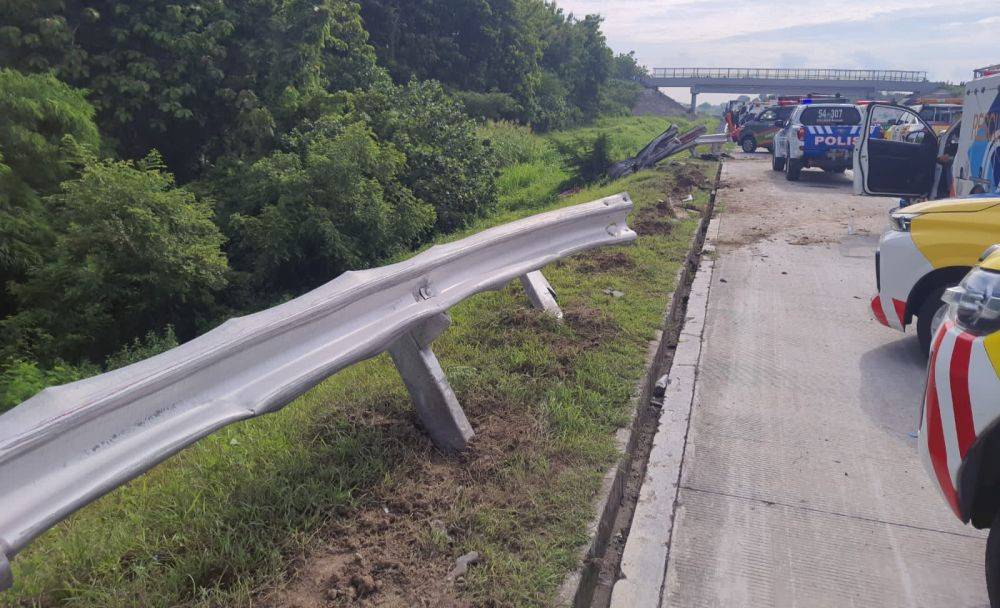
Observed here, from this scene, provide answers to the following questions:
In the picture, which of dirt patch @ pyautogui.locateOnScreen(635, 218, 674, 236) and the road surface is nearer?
the road surface

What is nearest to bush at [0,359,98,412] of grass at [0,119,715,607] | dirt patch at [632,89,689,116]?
grass at [0,119,715,607]

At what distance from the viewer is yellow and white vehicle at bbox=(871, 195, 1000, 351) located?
502 cm

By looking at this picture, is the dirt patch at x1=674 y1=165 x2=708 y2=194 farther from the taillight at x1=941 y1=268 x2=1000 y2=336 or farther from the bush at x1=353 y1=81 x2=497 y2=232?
the taillight at x1=941 y1=268 x2=1000 y2=336

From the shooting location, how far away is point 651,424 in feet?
15.6

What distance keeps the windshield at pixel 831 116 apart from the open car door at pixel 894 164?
6.77 metres

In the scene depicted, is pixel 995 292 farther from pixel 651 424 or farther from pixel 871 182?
pixel 871 182

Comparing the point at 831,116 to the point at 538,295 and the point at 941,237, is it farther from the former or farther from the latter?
the point at 538,295

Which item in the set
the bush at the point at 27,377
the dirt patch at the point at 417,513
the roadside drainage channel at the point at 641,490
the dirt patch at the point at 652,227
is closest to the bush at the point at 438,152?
the dirt patch at the point at 652,227

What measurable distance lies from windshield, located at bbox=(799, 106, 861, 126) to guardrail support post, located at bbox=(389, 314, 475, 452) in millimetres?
15558

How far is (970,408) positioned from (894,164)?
343 inches

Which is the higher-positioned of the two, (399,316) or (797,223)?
(399,316)

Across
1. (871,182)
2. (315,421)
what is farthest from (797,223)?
Result: (315,421)

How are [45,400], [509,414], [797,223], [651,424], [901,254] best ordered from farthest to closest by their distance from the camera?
1. [797,223]
2. [901,254]
3. [651,424]
4. [509,414]
5. [45,400]

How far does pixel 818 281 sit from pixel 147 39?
12324 millimetres
